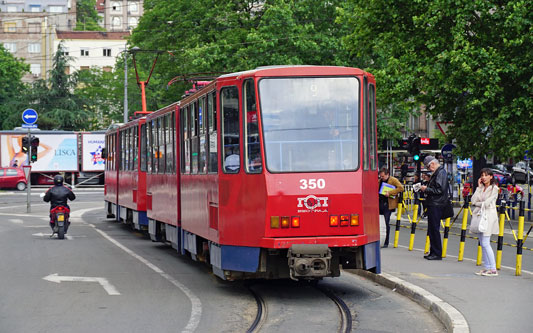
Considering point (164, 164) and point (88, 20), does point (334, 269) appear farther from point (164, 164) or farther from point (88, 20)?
point (88, 20)

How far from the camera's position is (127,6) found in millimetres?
156750

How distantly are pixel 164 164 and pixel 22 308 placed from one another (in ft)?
23.0

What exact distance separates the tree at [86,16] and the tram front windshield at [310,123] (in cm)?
12584

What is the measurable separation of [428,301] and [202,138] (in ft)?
14.6

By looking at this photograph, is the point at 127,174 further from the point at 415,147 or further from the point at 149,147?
the point at 415,147

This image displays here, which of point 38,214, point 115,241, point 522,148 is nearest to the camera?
point 115,241

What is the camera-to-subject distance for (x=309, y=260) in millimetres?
11445

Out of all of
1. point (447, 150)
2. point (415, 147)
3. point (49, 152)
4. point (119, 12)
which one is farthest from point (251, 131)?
→ point (119, 12)

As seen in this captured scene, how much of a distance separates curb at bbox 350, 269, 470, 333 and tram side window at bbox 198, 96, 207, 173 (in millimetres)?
2995

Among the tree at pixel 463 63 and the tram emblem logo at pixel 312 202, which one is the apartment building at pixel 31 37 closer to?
the tree at pixel 463 63

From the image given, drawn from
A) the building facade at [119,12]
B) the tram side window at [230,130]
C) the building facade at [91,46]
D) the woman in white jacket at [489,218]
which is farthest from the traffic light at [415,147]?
the building facade at [119,12]

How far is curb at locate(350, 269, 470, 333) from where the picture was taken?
379 inches

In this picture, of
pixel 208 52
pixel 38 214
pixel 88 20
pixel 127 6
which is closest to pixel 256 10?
pixel 208 52

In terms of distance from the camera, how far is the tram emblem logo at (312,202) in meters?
11.7
